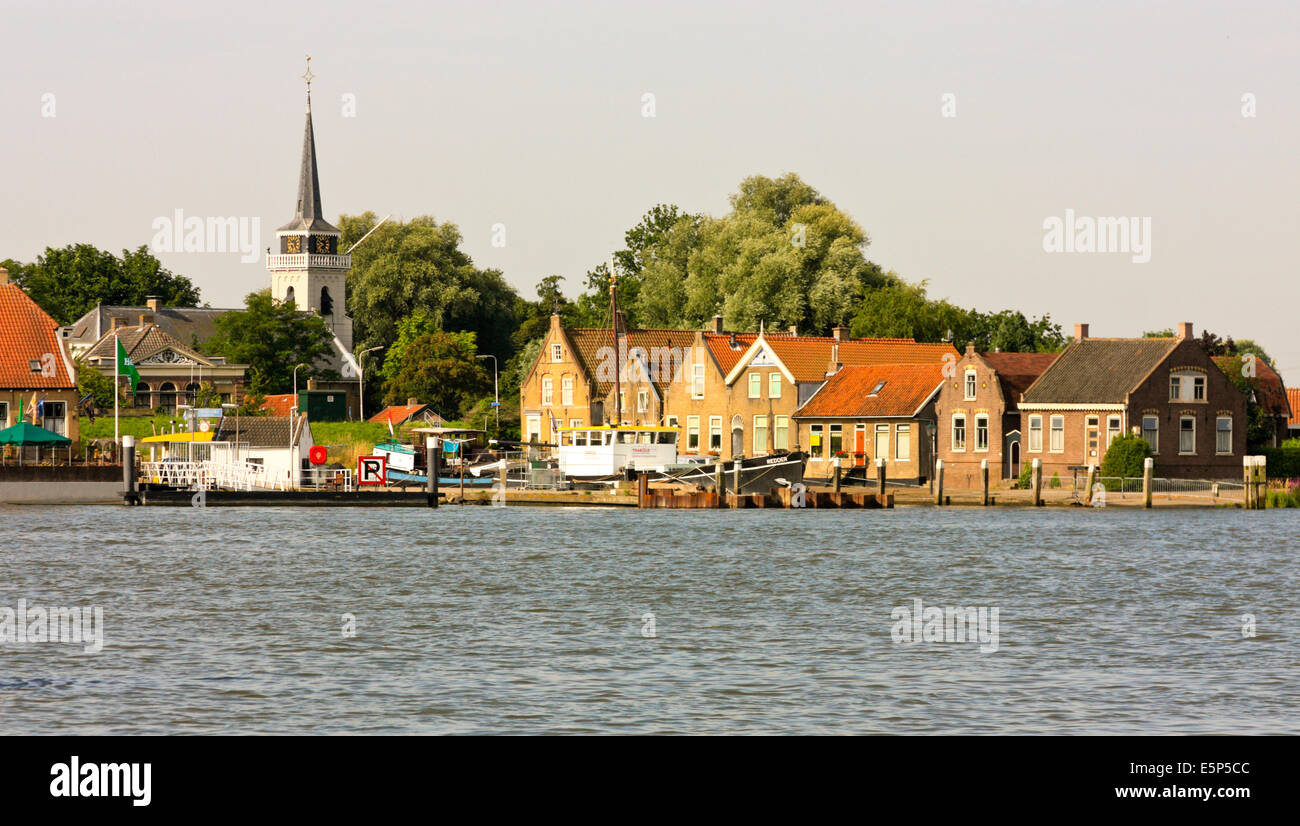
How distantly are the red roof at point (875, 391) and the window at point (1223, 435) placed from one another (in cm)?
1256

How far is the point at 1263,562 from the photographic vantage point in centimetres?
4394

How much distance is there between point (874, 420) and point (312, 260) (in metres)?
75.6

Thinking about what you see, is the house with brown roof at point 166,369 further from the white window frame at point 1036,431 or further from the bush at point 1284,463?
the bush at point 1284,463

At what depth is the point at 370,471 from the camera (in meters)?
72.9

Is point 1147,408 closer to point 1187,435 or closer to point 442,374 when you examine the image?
point 1187,435

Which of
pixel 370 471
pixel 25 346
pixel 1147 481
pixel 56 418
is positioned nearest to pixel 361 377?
pixel 25 346

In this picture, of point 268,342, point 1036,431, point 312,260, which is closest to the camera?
point 1036,431

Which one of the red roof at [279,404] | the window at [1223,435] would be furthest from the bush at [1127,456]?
the red roof at [279,404]

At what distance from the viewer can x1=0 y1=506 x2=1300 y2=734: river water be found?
65.1ft

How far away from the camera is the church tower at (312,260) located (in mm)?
141375

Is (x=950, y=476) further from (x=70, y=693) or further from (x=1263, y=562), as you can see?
(x=70, y=693)

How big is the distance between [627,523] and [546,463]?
629 inches

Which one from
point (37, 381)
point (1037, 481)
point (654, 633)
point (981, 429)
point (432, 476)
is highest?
point (37, 381)
